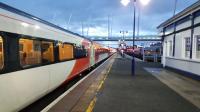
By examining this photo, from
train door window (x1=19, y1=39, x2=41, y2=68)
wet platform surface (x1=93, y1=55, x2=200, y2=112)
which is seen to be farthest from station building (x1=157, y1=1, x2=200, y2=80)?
train door window (x1=19, y1=39, x2=41, y2=68)

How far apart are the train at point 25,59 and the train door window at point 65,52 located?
0.42 meters

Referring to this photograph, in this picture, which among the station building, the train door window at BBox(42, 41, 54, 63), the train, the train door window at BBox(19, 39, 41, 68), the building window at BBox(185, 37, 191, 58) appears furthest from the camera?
the building window at BBox(185, 37, 191, 58)

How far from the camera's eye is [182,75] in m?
22.5

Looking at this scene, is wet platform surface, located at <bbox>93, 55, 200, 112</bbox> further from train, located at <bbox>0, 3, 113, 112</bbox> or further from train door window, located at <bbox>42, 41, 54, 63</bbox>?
train door window, located at <bbox>42, 41, 54, 63</bbox>

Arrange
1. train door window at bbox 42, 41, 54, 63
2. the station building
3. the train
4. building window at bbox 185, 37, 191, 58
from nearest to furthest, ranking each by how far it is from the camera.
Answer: the train → train door window at bbox 42, 41, 54, 63 → the station building → building window at bbox 185, 37, 191, 58

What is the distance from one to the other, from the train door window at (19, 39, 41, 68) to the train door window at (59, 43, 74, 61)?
3.46 m

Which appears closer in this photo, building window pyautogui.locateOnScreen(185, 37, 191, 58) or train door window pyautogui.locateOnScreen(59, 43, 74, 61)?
train door window pyautogui.locateOnScreen(59, 43, 74, 61)

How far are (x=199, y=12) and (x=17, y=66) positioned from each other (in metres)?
14.1

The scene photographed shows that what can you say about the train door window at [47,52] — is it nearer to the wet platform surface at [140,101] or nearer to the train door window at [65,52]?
the train door window at [65,52]

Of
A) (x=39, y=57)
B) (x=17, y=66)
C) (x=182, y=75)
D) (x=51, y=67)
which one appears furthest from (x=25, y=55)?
(x=182, y=75)

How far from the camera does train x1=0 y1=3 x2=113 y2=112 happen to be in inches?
290

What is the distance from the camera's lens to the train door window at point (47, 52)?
35.6ft

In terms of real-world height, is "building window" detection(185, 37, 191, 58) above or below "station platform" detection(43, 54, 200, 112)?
above

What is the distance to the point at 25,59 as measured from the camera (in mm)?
8867
